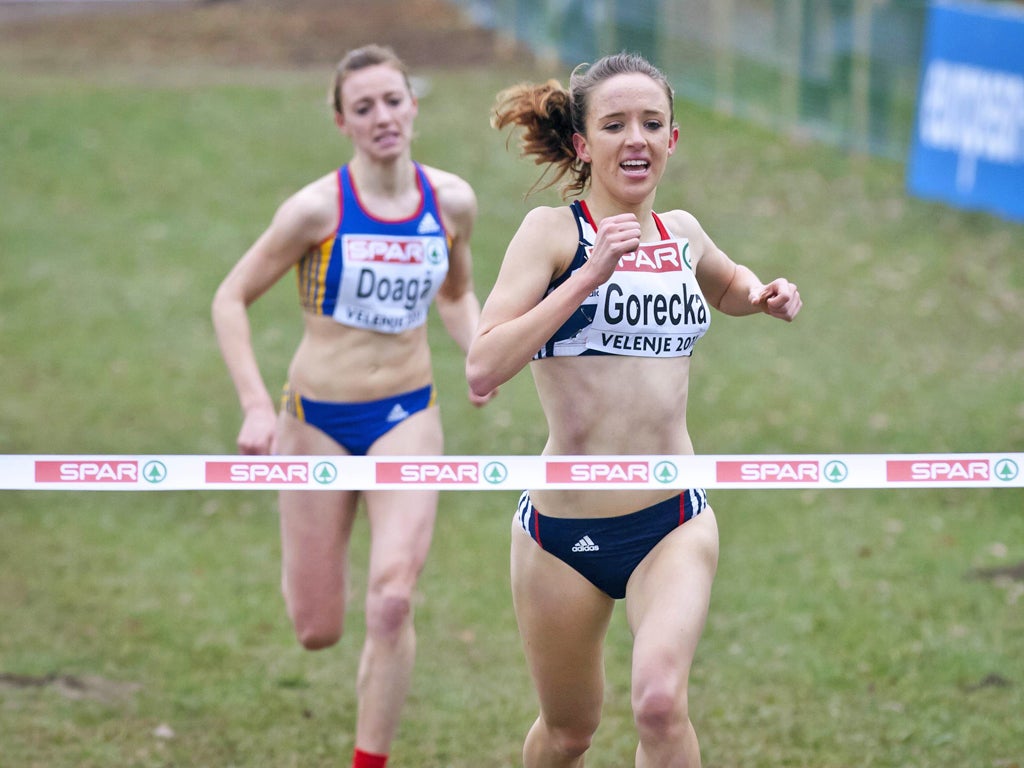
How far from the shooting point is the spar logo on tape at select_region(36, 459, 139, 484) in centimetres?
509

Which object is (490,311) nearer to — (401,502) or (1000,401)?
(401,502)

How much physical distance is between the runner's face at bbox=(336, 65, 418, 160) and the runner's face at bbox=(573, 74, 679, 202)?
1.67 m

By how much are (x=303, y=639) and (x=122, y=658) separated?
179 cm

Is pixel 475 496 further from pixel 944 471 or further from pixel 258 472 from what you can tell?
pixel 944 471

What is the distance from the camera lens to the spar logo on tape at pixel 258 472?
5133 mm

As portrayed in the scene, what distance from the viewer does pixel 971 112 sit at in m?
15.8

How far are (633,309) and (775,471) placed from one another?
758 mm

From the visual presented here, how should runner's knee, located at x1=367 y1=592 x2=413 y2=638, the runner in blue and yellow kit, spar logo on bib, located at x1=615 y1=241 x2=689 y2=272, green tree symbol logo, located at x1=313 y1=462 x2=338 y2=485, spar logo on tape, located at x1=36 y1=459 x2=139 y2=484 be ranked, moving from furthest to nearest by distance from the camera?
the runner in blue and yellow kit
runner's knee, located at x1=367 y1=592 x2=413 y2=638
green tree symbol logo, located at x1=313 y1=462 x2=338 y2=485
spar logo on tape, located at x1=36 y1=459 x2=139 y2=484
spar logo on bib, located at x1=615 y1=241 x2=689 y2=272

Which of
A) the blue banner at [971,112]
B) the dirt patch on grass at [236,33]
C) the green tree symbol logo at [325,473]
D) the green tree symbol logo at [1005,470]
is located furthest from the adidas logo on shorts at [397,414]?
the dirt patch on grass at [236,33]

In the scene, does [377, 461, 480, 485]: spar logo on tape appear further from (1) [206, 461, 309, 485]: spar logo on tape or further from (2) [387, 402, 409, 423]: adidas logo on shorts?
(2) [387, 402, 409, 423]: adidas logo on shorts

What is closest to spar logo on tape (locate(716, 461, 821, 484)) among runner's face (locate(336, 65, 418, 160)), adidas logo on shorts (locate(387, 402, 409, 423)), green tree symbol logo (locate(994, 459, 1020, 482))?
green tree symbol logo (locate(994, 459, 1020, 482))

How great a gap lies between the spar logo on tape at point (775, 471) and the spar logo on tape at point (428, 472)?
0.84 m

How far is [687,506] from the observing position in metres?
4.87

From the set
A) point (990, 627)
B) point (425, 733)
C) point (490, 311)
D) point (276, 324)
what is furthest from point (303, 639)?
point (276, 324)
